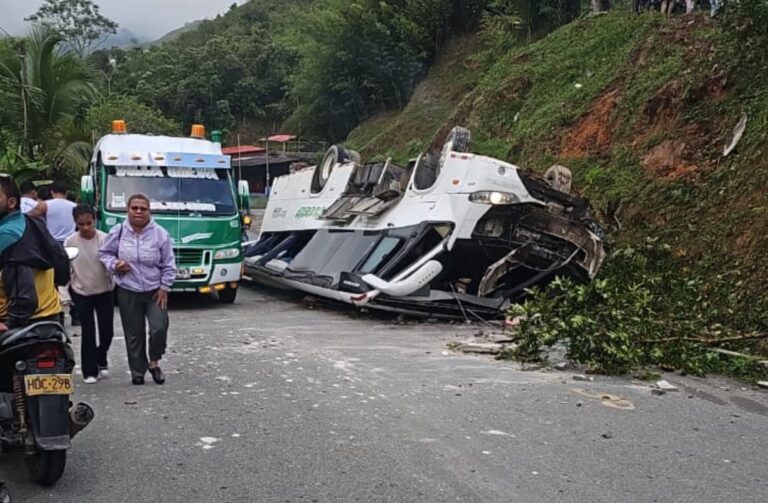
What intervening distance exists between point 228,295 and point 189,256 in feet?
3.72

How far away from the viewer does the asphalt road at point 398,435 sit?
4.34m

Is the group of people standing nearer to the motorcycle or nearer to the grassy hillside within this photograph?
the motorcycle

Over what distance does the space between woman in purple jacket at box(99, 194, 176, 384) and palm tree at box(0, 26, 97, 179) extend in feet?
51.0

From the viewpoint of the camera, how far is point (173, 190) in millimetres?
12273

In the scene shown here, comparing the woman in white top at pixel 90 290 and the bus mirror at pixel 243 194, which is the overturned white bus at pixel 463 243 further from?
the woman in white top at pixel 90 290

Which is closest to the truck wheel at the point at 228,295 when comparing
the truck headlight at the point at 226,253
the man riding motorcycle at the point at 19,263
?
the truck headlight at the point at 226,253

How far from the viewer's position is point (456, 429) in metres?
5.45

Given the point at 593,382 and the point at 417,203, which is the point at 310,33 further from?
the point at 593,382

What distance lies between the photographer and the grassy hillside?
9273mm

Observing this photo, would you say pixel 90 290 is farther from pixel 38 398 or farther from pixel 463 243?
pixel 463 243

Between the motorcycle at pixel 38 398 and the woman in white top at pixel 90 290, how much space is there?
228cm

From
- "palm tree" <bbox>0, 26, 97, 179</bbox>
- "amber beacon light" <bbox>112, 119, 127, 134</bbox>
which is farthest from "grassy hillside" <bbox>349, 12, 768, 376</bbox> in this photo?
"palm tree" <bbox>0, 26, 97, 179</bbox>

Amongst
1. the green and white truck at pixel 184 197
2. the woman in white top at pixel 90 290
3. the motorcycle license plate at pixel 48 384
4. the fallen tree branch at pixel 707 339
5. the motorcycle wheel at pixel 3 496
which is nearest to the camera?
→ the motorcycle wheel at pixel 3 496

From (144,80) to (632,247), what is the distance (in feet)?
163
